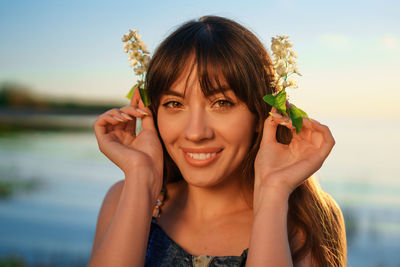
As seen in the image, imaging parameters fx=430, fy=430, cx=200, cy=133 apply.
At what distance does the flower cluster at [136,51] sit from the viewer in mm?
2943

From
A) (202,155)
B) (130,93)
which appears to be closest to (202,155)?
(202,155)

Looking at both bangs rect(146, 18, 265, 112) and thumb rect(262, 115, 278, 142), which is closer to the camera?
bangs rect(146, 18, 265, 112)

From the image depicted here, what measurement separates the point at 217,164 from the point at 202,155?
117mm

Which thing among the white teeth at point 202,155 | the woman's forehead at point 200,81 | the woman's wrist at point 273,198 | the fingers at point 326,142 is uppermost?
the woman's forehead at point 200,81

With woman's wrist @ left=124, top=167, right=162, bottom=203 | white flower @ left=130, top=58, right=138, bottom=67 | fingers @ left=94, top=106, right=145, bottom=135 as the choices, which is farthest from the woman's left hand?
white flower @ left=130, top=58, right=138, bottom=67

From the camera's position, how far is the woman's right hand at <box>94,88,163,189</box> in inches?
109

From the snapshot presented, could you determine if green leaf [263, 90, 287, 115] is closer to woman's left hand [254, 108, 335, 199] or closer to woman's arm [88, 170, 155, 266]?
woman's left hand [254, 108, 335, 199]

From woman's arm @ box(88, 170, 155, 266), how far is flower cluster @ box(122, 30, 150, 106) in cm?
61

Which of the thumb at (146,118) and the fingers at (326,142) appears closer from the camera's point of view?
the fingers at (326,142)

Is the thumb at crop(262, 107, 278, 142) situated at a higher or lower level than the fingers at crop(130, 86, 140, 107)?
lower

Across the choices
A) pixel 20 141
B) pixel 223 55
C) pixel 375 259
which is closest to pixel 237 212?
pixel 223 55

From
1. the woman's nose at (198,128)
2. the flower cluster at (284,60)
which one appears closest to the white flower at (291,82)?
the flower cluster at (284,60)

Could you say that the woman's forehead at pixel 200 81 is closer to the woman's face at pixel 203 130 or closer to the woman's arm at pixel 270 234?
the woman's face at pixel 203 130

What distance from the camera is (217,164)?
2.70 m
